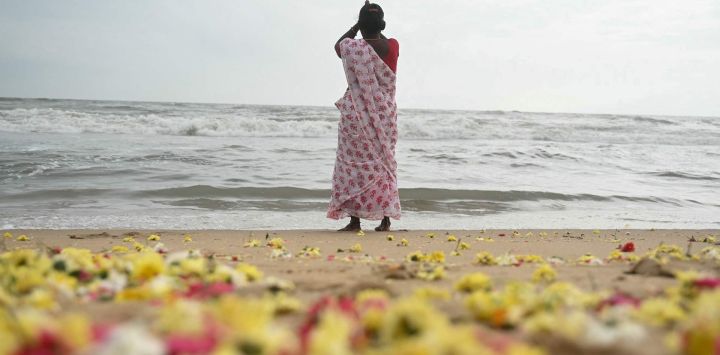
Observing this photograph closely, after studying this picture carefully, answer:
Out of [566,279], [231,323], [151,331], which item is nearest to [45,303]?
[151,331]

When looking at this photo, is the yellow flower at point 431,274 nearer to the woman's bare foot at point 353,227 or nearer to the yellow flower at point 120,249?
the yellow flower at point 120,249

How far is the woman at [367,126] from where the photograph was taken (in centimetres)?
612

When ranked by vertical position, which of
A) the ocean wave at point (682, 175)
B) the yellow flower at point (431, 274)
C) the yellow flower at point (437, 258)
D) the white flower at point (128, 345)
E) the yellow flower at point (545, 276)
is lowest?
the ocean wave at point (682, 175)

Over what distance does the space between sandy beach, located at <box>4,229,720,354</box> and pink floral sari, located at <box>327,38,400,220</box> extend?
0.31 m

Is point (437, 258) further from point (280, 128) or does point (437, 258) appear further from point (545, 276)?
point (280, 128)

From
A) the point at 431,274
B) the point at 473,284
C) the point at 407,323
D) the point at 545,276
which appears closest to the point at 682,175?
the point at 545,276

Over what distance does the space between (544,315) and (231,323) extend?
2.73 feet

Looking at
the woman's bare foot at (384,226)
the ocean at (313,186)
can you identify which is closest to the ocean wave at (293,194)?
the ocean at (313,186)

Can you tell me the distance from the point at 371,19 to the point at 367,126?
1.02m

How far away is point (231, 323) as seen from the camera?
4.72ft

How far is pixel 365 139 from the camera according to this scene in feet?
20.6

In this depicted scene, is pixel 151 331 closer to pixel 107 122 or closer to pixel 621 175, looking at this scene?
pixel 621 175

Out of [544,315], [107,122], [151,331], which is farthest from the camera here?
[107,122]

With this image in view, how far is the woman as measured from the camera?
6117mm
